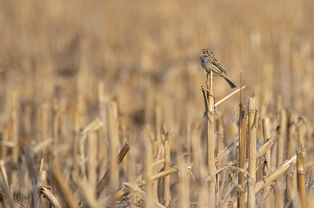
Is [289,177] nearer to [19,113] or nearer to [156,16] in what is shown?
[19,113]

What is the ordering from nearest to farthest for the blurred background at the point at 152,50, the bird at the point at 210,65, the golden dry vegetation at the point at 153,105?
the golden dry vegetation at the point at 153,105, the bird at the point at 210,65, the blurred background at the point at 152,50

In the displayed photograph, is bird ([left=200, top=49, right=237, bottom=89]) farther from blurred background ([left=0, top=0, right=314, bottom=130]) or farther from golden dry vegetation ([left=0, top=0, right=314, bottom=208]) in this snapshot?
blurred background ([left=0, top=0, right=314, bottom=130])

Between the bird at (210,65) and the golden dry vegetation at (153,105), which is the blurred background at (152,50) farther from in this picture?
the bird at (210,65)

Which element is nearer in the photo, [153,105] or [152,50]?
[153,105]

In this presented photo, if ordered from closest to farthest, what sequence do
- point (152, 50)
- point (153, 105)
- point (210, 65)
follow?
point (210, 65) < point (153, 105) < point (152, 50)

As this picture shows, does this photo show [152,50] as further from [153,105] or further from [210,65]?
[210,65]

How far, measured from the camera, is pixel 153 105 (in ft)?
23.0

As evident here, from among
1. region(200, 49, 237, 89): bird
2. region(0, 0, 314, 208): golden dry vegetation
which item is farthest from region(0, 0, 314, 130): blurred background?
region(200, 49, 237, 89): bird

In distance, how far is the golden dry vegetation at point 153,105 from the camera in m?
3.26

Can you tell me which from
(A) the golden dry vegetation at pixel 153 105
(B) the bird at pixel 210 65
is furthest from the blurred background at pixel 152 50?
(B) the bird at pixel 210 65

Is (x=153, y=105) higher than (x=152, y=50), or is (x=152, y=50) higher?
(x=152, y=50)

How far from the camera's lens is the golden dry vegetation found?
3.26 meters

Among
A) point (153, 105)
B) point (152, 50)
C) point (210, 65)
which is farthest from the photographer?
point (152, 50)

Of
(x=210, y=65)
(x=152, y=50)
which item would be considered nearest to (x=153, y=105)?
(x=152, y=50)
